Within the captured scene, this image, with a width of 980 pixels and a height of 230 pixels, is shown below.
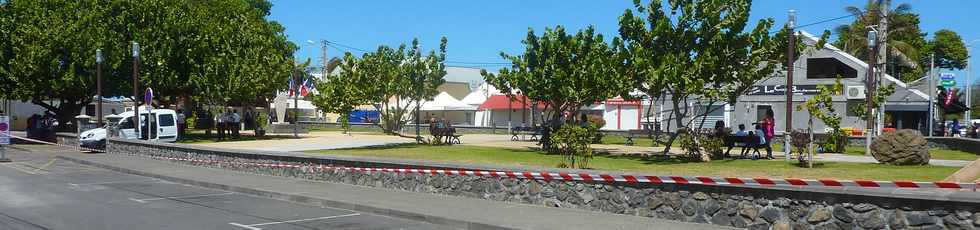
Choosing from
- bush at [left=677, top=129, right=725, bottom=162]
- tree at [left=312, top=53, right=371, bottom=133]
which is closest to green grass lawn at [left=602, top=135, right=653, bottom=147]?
tree at [left=312, top=53, right=371, bottom=133]

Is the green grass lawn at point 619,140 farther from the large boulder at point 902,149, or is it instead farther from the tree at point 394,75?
the large boulder at point 902,149

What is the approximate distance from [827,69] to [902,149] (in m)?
25.5

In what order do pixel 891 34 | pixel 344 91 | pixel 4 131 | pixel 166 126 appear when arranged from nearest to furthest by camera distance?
pixel 4 131 < pixel 344 91 < pixel 166 126 < pixel 891 34

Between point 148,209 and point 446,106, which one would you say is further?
point 446,106

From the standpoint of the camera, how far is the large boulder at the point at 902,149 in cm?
2052

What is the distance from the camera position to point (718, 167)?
20.3m

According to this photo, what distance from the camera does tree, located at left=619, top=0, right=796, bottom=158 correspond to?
74.5ft

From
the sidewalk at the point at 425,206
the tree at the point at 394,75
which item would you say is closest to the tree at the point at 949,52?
the tree at the point at 394,75

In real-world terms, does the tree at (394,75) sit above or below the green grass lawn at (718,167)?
above

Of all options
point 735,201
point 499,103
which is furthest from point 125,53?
point 735,201

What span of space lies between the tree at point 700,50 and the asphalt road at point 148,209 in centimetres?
1245

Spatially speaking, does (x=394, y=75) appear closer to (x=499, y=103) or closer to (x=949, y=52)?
(x=499, y=103)

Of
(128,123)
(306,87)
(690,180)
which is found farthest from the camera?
(306,87)

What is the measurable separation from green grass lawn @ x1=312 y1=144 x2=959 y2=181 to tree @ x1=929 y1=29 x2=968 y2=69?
5675cm
